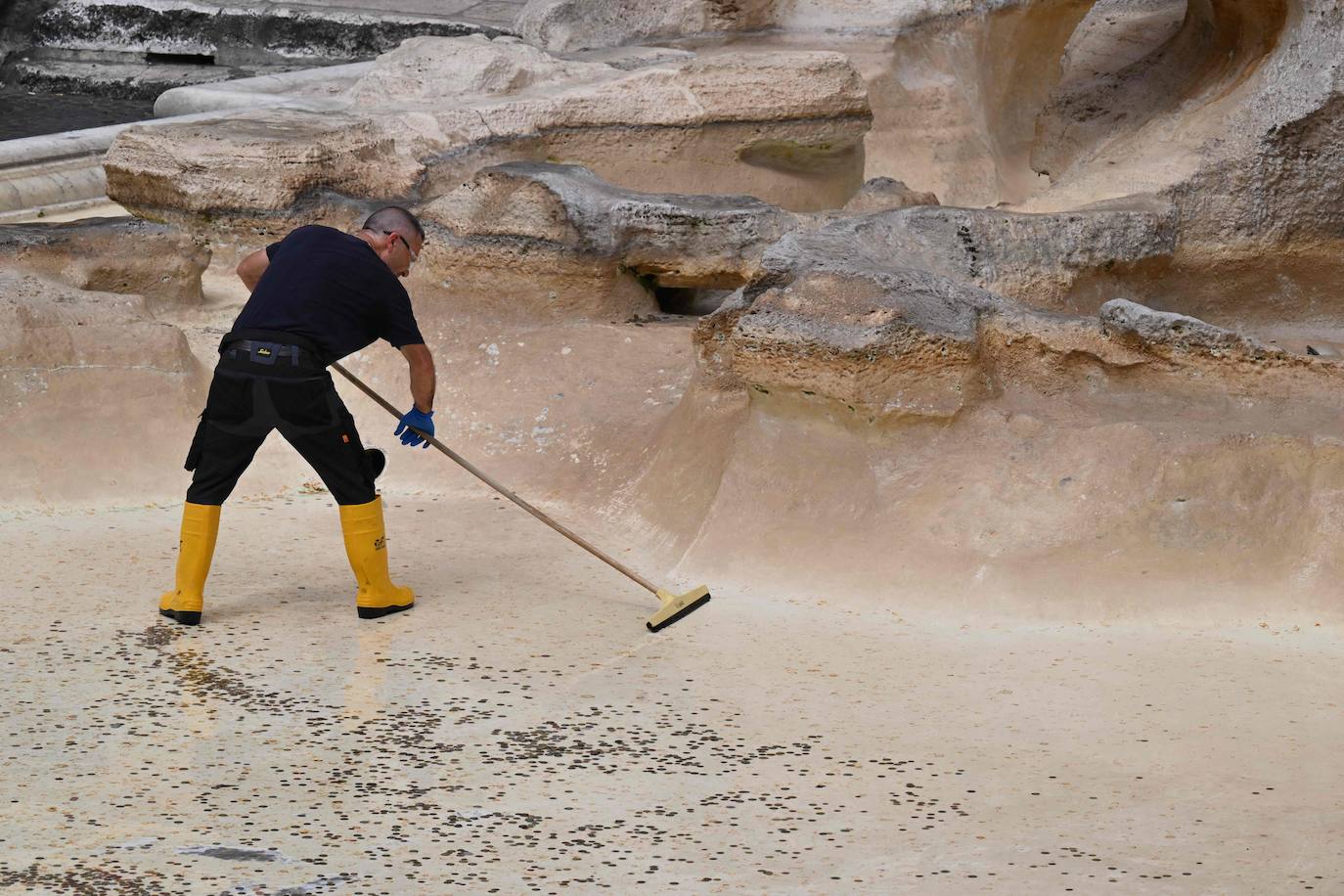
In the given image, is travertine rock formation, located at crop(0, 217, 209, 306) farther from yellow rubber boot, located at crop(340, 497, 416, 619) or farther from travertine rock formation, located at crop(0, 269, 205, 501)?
yellow rubber boot, located at crop(340, 497, 416, 619)

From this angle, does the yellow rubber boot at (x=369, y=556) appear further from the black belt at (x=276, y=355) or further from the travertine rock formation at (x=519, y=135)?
the travertine rock formation at (x=519, y=135)

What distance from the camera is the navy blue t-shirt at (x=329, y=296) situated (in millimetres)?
4500

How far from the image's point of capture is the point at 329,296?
4520 mm

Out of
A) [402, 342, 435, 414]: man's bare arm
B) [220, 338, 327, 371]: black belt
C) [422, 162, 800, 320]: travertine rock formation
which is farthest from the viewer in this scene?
[422, 162, 800, 320]: travertine rock formation

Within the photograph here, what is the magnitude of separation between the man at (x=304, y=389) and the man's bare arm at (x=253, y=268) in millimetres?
139

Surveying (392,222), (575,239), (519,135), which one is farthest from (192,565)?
(519,135)

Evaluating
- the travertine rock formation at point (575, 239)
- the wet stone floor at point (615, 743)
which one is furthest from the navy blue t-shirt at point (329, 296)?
the travertine rock formation at point (575, 239)

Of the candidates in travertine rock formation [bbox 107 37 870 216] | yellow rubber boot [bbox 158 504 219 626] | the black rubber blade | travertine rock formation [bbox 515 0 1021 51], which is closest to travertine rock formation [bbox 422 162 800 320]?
travertine rock formation [bbox 107 37 870 216]

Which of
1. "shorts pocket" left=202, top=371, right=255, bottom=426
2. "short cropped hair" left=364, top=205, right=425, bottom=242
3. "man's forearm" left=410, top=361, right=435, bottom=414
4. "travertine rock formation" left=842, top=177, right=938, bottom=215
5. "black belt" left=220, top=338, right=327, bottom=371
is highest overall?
"travertine rock formation" left=842, top=177, right=938, bottom=215

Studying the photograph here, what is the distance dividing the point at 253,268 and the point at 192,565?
33.3 inches

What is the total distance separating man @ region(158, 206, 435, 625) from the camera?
4492 mm

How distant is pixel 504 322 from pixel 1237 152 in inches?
101

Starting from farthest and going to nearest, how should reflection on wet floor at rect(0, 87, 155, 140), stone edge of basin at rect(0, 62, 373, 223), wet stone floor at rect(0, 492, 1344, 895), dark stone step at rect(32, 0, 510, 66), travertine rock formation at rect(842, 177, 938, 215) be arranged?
1. dark stone step at rect(32, 0, 510, 66)
2. reflection on wet floor at rect(0, 87, 155, 140)
3. stone edge of basin at rect(0, 62, 373, 223)
4. travertine rock formation at rect(842, 177, 938, 215)
5. wet stone floor at rect(0, 492, 1344, 895)

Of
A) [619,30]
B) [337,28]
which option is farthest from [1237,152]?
[337,28]
